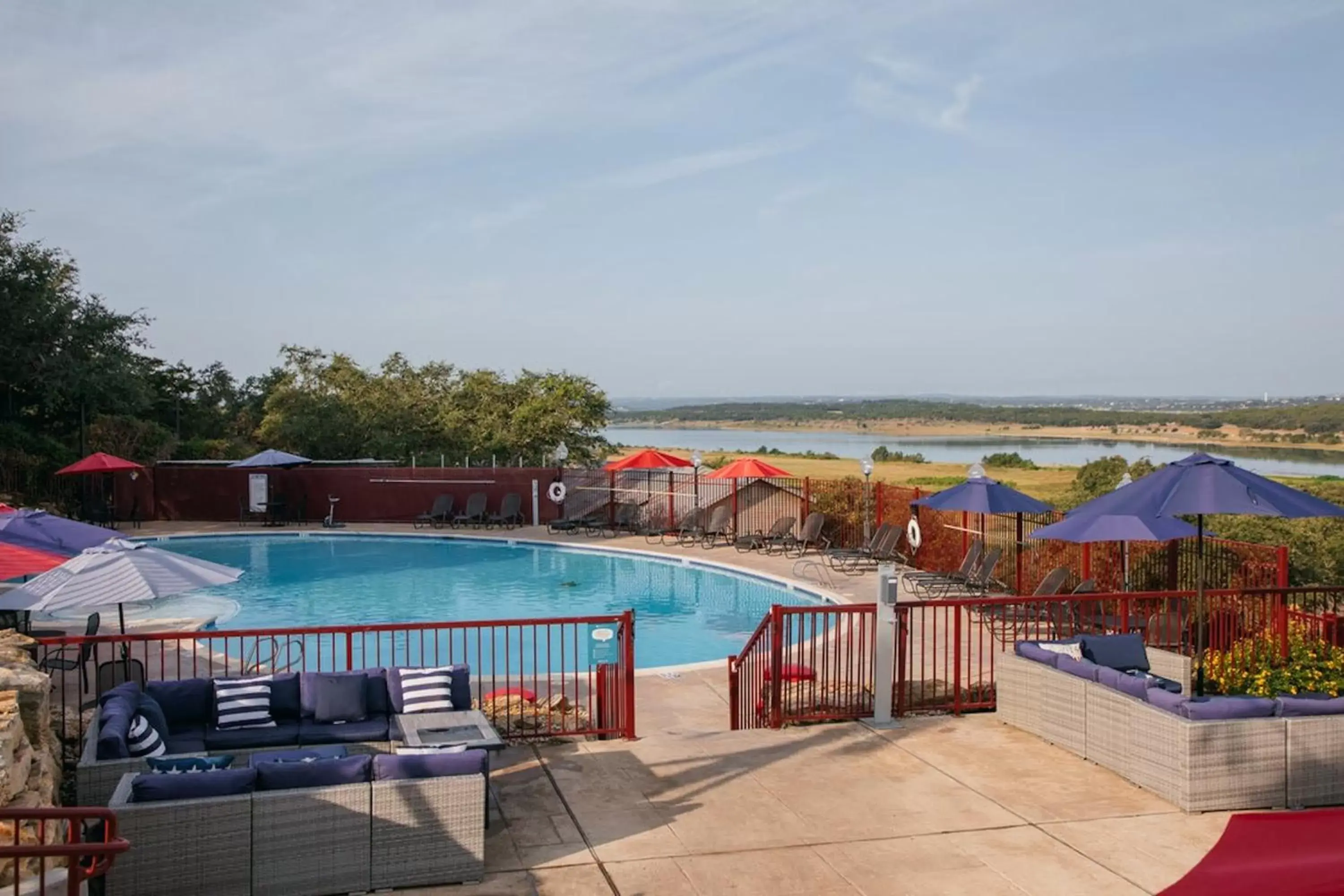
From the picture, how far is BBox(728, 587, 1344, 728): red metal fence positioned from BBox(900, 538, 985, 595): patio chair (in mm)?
2054

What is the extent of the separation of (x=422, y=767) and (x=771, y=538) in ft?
50.8

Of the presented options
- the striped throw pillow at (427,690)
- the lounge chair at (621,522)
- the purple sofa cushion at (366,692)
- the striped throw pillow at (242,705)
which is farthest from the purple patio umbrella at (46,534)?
the lounge chair at (621,522)

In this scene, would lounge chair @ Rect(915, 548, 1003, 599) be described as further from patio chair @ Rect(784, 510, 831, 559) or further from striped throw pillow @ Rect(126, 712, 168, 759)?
striped throw pillow @ Rect(126, 712, 168, 759)

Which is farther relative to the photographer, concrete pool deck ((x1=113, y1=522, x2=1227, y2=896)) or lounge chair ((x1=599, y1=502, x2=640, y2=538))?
lounge chair ((x1=599, y1=502, x2=640, y2=538))

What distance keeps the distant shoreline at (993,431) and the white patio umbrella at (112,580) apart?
67.8 m

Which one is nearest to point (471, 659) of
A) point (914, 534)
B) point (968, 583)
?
point (968, 583)

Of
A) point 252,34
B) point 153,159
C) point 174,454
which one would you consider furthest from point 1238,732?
point 174,454

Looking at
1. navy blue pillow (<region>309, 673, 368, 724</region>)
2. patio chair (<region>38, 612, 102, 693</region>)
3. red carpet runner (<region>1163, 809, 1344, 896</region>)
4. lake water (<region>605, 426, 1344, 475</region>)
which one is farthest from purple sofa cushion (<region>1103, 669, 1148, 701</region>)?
lake water (<region>605, 426, 1344, 475</region>)

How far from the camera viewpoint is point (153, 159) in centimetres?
2609

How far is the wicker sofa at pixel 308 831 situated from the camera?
17.0 feet

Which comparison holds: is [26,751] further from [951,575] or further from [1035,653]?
[951,575]

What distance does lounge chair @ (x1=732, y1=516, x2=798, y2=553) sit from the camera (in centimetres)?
2073

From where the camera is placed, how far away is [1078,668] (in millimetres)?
7648

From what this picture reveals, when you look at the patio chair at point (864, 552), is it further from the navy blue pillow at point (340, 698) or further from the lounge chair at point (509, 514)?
the navy blue pillow at point (340, 698)
